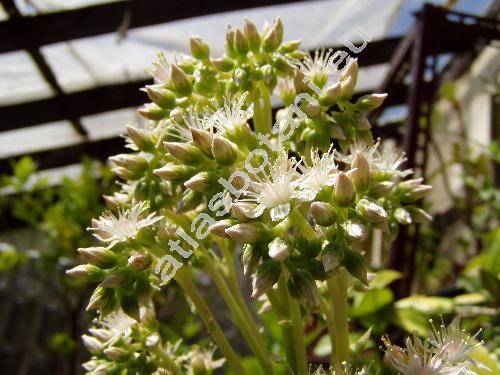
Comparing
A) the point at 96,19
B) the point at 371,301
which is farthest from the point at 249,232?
the point at 96,19

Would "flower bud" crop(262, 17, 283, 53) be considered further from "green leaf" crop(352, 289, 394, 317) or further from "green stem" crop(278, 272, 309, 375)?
"green leaf" crop(352, 289, 394, 317)

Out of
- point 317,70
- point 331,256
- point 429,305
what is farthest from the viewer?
point 429,305

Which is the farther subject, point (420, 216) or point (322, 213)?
point (420, 216)

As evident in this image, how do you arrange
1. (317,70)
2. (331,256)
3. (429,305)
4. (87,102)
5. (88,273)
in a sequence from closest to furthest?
(331,256) < (88,273) < (317,70) < (429,305) < (87,102)

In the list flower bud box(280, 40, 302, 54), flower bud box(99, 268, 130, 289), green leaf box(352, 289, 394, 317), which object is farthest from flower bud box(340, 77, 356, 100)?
green leaf box(352, 289, 394, 317)

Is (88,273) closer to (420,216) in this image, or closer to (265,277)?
(265,277)

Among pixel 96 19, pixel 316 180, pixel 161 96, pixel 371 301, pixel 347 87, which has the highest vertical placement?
pixel 96 19

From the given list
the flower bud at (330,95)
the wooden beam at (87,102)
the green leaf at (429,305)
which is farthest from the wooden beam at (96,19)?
the flower bud at (330,95)
